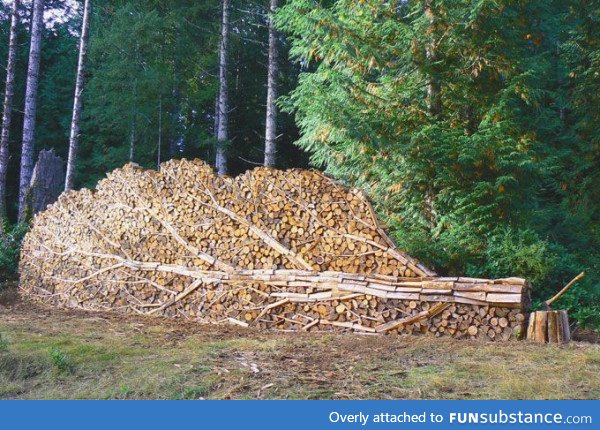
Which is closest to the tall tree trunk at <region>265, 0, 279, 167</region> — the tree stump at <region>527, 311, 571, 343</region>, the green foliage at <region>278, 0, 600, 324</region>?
the green foliage at <region>278, 0, 600, 324</region>

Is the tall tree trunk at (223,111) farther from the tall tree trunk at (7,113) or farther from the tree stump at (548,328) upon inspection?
the tree stump at (548,328)

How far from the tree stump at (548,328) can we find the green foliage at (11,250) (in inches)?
372

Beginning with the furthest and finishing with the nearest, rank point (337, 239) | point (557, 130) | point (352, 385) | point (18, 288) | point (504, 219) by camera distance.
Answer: point (557, 130) < point (18, 288) < point (504, 219) < point (337, 239) < point (352, 385)

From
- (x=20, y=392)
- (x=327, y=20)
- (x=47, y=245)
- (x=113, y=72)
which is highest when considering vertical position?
(x=113, y=72)

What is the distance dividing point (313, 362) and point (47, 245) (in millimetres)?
6703

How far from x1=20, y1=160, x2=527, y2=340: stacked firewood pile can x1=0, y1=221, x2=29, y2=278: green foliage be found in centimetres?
255

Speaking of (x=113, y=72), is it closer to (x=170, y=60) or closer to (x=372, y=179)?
(x=170, y=60)

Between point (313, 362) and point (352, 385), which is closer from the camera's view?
point (352, 385)

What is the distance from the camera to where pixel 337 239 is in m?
6.32

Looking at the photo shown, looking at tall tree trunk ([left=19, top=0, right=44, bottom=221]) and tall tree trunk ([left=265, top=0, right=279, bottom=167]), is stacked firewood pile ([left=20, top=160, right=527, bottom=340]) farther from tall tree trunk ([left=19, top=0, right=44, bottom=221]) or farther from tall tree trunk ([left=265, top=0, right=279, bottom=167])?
tall tree trunk ([left=19, top=0, right=44, bottom=221])

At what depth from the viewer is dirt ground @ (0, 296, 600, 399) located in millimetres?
3748

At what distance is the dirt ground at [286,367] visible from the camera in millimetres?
3748

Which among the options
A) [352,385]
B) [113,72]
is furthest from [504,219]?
[113,72]

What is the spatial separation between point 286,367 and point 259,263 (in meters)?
2.45
